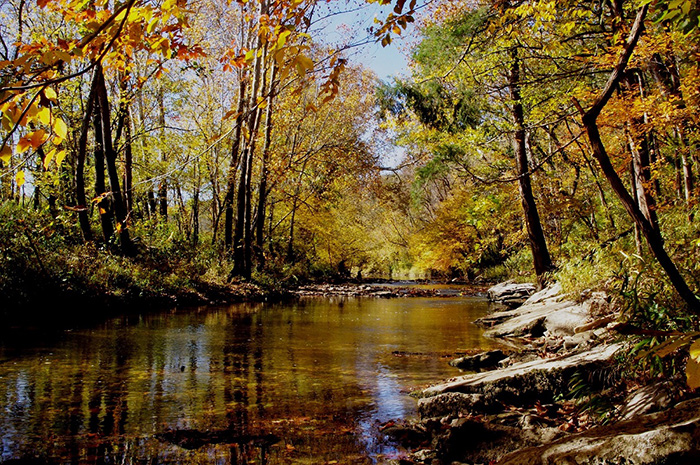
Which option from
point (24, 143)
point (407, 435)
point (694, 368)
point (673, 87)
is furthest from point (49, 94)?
point (673, 87)

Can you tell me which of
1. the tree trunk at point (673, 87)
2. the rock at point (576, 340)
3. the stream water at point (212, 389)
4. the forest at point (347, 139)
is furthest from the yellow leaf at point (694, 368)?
the tree trunk at point (673, 87)

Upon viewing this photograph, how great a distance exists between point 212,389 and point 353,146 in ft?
61.3

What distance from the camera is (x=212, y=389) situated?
5.55 metres

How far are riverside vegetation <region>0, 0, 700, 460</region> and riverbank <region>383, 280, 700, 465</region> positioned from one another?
32 cm

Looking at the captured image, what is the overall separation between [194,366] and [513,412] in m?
4.16

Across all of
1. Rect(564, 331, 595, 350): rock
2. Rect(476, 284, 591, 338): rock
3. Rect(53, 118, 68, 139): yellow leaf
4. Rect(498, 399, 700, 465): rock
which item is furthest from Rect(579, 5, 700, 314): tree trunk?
Rect(476, 284, 591, 338): rock

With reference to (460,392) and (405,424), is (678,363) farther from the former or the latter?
(405,424)

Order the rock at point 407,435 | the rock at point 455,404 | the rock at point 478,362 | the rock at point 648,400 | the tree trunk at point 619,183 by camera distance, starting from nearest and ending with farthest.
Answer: the tree trunk at point 619,183
the rock at point 648,400
the rock at point 407,435
the rock at point 455,404
the rock at point 478,362

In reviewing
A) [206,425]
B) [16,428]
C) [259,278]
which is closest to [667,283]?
[206,425]

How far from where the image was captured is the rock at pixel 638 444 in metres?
2.01

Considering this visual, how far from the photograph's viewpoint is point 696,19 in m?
2.31

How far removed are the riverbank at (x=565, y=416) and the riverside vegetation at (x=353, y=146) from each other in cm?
32

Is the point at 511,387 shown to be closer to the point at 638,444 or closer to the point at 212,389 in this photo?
the point at 638,444

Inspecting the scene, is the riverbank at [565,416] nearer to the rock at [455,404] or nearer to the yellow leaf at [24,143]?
the rock at [455,404]
